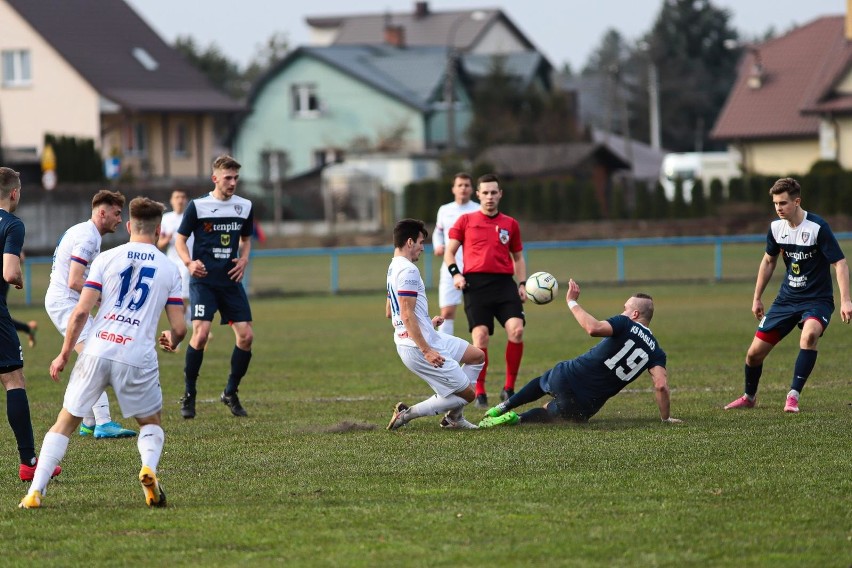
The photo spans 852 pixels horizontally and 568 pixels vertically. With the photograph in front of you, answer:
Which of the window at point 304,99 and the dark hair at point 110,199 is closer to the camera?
the dark hair at point 110,199

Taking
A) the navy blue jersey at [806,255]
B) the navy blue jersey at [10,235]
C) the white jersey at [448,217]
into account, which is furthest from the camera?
the white jersey at [448,217]

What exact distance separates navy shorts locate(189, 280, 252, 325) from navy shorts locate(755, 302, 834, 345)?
14.4ft

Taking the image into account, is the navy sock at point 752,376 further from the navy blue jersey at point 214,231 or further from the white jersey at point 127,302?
the white jersey at point 127,302

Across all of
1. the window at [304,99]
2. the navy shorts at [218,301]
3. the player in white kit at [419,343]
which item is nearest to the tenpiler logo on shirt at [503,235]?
the player in white kit at [419,343]

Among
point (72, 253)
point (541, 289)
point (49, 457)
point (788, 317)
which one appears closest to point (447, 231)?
point (541, 289)

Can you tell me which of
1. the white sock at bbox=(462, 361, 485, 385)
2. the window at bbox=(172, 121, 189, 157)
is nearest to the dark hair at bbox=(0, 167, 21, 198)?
the white sock at bbox=(462, 361, 485, 385)

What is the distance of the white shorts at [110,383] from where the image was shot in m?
7.05

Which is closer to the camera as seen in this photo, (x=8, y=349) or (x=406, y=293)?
(x=8, y=349)

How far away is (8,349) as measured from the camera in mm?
8039

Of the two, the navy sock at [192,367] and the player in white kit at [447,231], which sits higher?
the player in white kit at [447,231]

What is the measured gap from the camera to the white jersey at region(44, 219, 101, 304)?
29.3 ft

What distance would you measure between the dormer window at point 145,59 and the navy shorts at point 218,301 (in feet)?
154

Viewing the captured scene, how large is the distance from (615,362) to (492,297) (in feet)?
7.62

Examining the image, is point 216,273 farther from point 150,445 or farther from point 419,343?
point 150,445
